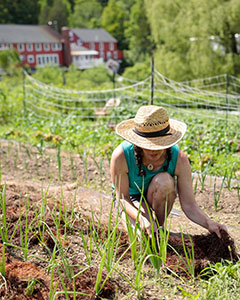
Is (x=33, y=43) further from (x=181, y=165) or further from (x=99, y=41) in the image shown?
(x=181, y=165)

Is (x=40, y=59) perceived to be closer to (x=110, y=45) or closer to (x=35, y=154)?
(x=110, y=45)

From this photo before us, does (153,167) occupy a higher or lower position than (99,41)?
higher

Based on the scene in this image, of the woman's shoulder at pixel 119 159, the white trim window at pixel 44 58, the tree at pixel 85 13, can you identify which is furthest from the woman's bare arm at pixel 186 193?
the tree at pixel 85 13

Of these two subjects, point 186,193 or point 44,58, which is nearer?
point 186,193

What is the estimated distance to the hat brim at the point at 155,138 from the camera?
218 centimetres

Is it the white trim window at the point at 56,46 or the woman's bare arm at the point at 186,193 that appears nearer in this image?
the woman's bare arm at the point at 186,193

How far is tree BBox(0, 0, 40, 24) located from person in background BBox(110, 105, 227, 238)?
166 feet

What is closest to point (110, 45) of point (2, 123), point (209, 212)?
point (2, 123)

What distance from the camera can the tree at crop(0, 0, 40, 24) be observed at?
4888cm

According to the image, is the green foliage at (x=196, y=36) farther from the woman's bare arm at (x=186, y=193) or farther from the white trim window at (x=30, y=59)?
the white trim window at (x=30, y=59)

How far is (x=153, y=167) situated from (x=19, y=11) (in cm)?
5231

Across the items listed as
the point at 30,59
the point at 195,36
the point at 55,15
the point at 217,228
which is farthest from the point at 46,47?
the point at 217,228

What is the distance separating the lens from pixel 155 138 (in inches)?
87.7

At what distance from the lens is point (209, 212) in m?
3.26
